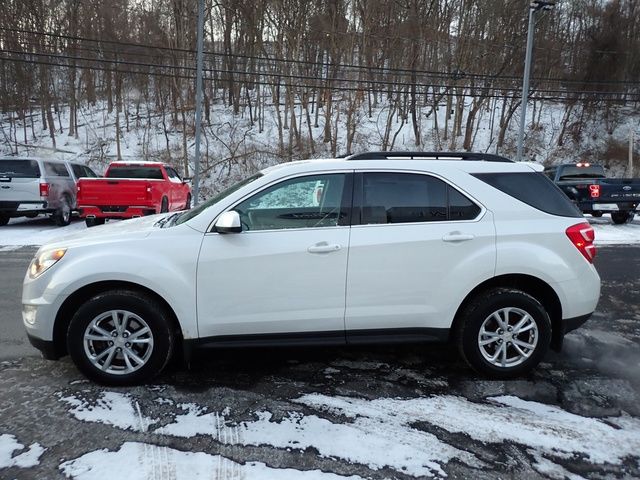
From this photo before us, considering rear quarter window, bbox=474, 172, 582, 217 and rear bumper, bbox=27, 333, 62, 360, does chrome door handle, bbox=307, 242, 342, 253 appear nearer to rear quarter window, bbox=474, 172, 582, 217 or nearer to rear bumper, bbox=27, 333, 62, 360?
rear quarter window, bbox=474, 172, 582, 217

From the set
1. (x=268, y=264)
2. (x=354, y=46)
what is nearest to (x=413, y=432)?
(x=268, y=264)

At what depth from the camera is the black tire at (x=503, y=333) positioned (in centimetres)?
358

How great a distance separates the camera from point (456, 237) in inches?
138

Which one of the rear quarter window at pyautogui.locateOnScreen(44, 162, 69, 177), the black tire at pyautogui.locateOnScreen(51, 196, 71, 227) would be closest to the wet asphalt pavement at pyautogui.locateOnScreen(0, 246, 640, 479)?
the black tire at pyautogui.locateOnScreen(51, 196, 71, 227)

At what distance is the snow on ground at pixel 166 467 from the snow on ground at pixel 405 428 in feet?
0.15

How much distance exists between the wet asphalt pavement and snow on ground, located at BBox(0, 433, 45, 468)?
0.12ft

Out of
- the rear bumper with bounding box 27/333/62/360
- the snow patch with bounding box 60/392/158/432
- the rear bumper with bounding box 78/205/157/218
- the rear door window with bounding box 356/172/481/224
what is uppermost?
the rear door window with bounding box 356/172/481/224

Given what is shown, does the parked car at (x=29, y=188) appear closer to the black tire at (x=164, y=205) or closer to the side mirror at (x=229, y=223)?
the black tire at (x=164, y=205)

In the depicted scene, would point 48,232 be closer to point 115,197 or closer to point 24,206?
point 24,206

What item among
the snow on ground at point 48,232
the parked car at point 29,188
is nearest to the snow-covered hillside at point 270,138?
the snow on ground at point 48,232

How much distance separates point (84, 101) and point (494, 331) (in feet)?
129

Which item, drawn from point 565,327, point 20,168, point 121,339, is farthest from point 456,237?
point 20,168

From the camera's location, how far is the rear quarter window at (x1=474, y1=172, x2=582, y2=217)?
3.71m

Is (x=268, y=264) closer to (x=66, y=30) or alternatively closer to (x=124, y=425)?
(x=124, y=425)
